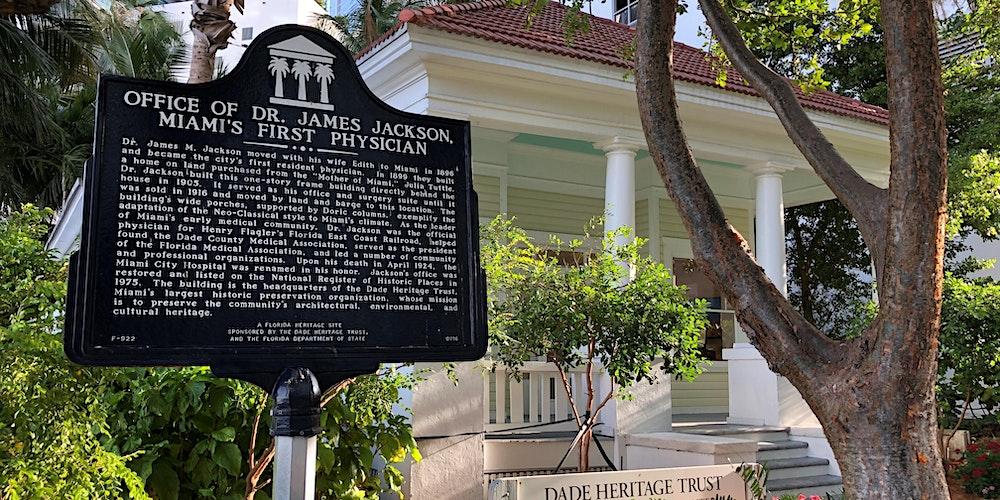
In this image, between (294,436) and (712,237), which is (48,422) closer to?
(294,436)

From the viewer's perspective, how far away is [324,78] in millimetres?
3816

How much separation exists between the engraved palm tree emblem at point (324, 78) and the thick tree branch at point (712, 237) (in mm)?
2424

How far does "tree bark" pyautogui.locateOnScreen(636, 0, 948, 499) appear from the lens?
15.1ft

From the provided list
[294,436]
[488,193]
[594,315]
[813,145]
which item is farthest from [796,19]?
[294,436]

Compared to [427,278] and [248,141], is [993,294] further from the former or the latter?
[248,141]

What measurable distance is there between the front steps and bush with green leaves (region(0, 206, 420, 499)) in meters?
4.76

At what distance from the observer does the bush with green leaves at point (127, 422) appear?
12.0 feet

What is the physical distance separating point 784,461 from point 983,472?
85.3 inches

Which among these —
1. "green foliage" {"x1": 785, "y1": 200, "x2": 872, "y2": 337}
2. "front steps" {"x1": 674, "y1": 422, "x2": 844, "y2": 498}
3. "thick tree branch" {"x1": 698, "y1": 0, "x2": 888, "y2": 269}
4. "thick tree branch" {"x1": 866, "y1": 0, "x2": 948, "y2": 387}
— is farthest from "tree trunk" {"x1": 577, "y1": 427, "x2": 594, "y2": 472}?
"green foliage" {"x1": 785, "y1": 200, "x2": 872, "y2": 337}

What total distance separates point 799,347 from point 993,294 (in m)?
7.21

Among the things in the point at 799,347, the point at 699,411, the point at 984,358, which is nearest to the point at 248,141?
the point at 799,347

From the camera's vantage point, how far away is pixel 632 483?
18.6 ft

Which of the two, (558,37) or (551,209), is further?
(551,209)

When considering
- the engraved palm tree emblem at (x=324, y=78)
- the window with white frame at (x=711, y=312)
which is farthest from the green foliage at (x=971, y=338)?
the engraved palm tree emblem at (x=324, y=78)
